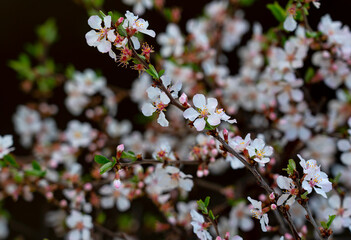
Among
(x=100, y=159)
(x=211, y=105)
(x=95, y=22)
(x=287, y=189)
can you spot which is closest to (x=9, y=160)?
(x=100, y=159)

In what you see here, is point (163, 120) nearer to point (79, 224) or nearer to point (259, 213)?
point (259, 213)

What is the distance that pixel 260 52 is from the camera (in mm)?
1557

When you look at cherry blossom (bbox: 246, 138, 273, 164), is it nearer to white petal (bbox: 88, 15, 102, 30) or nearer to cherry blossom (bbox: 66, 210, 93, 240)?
white petal (bbox: 88, 15, 102, 30)

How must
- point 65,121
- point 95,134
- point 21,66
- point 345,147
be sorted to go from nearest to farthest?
point 345,147
point 95,134
point 21,66
point 65,121

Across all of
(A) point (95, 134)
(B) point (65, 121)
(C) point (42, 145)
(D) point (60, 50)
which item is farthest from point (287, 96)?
(D) point (60, 50)

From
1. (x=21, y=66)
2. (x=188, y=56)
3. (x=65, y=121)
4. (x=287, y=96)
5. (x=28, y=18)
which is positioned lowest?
(x=287, y=96)

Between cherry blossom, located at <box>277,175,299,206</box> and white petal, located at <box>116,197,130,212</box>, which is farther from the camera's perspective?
white petal, located at <box>116,197,130,212</box>

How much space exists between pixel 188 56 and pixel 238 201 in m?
0.55

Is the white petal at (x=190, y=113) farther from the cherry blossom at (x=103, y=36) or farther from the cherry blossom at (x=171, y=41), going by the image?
the cherry blossom at (x=171, y=41)

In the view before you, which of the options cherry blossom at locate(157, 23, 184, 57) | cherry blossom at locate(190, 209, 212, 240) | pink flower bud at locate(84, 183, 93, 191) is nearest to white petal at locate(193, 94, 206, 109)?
cherry blossom at locate(190, 209, 212, 240)

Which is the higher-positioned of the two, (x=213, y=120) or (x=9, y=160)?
(x=9, y=160)

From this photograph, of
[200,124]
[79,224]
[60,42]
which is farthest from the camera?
[60,42]

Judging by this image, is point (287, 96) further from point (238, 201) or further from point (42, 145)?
point (42, 145)

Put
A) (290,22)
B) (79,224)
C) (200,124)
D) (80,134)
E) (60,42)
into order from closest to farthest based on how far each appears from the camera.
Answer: (200,124)
(290,22)
(79,224)
(80,134)
(60,42)
